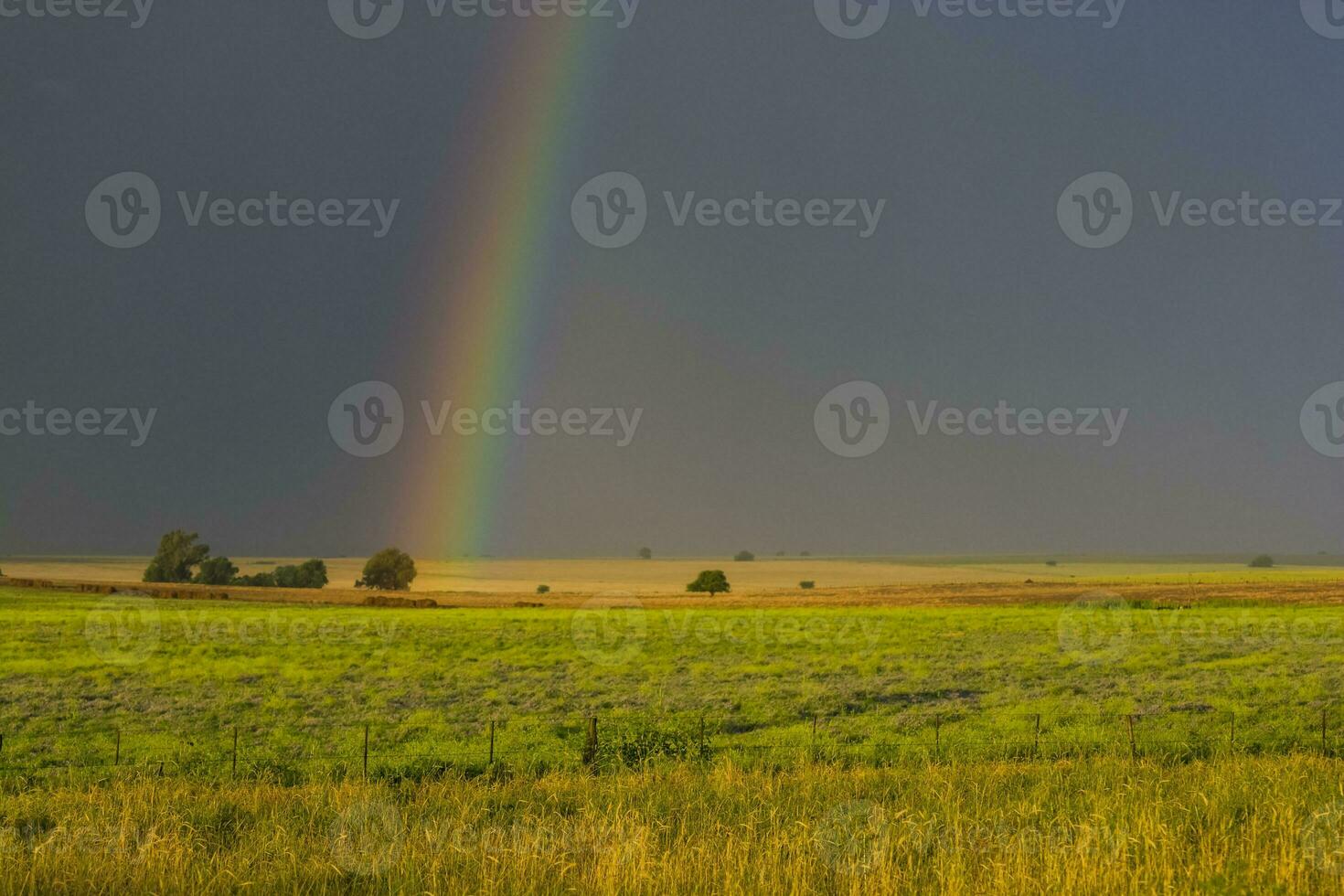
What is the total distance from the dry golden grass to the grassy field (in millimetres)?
60

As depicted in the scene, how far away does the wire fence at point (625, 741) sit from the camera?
20.8m

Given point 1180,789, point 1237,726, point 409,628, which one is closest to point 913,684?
point 1237,726

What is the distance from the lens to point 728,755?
68.1 feet

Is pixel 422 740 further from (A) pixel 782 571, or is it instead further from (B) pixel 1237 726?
(A) pixel 782 571

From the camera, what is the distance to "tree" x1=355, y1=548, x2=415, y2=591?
131 meters

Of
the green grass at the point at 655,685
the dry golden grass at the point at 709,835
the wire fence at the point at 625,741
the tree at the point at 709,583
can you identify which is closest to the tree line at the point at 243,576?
the tree at the point at 709,583

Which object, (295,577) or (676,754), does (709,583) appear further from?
(676,754)

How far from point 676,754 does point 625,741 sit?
117 cm

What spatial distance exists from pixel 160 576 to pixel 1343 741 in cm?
12709

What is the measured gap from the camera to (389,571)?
131375 millimetres

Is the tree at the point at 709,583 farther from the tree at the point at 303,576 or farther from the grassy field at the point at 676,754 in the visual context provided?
the tree at the point at 303,576

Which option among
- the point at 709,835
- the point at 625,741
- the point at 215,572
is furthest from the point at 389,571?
the point at 709,835

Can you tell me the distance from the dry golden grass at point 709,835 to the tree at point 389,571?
387 feet

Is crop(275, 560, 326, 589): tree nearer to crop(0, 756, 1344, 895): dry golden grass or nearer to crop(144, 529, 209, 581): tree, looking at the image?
crop(144, 529, 209, 581): tree
